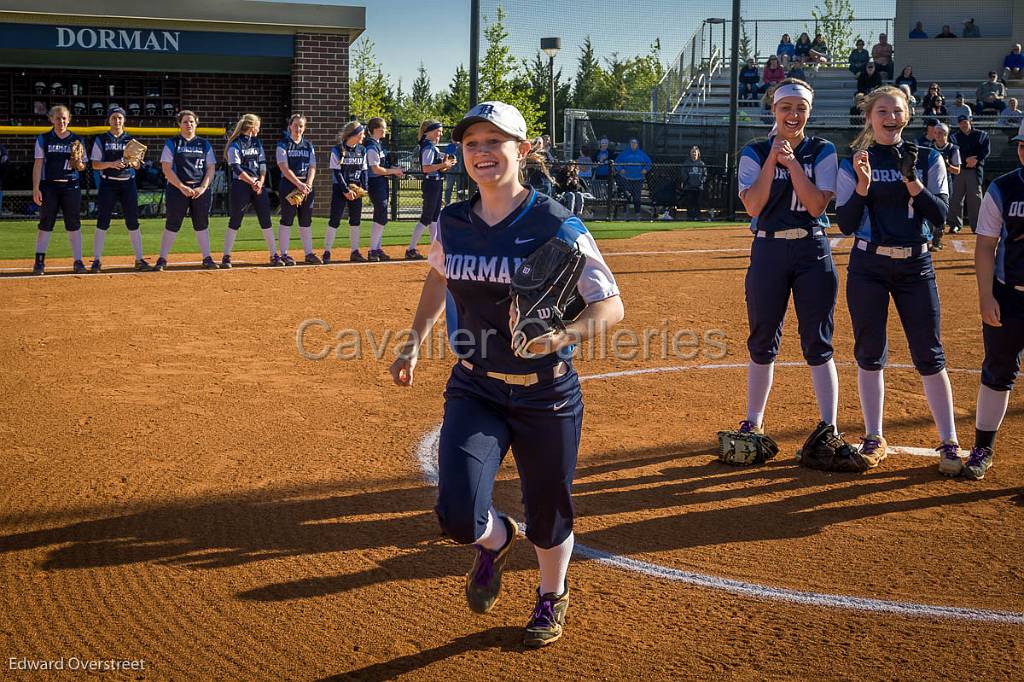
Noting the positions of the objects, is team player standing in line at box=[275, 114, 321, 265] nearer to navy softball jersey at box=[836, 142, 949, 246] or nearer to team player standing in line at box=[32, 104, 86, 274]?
team player standing in line at box=[32, 104, 86, 274]

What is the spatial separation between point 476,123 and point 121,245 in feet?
55.0

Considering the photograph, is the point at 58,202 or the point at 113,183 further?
the point at 113,183

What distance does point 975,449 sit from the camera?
6438 mm

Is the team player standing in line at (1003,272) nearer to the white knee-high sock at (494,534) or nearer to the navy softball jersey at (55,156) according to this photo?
the white knee-high sock at (494,534)

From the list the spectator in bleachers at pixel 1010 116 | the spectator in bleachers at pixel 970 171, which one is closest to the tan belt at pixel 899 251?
the spectator in bleachers at pixel 970 171

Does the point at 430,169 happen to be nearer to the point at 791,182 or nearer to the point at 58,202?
the point at 58,202

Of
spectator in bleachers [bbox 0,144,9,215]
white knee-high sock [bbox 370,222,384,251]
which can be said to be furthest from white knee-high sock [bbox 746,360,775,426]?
spectator in bleachers [bbox 0,144,9,215]

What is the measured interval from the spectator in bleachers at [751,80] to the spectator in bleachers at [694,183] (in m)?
7.84

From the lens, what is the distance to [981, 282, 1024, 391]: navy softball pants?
6.05m

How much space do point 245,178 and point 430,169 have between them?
119 inches

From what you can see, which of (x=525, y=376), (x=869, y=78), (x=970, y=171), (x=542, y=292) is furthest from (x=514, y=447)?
(x=869, y=78)

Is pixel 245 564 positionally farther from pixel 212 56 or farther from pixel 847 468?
pixel 212 56

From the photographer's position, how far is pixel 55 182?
14930 millimetres

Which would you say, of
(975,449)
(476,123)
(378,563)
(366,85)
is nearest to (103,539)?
(378,563)
